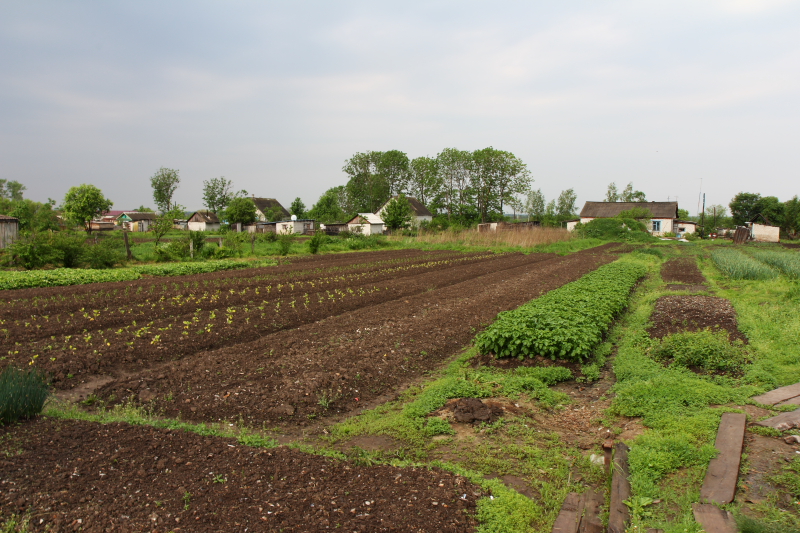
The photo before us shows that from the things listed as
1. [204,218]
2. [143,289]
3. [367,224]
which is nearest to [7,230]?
[143,289]

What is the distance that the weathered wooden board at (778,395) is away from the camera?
643cm

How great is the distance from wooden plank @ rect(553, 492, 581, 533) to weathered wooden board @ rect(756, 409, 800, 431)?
2.92 metres

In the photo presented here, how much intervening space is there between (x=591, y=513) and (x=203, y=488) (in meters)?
3.43

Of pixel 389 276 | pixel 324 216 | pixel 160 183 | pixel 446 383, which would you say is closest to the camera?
pixel 446 383

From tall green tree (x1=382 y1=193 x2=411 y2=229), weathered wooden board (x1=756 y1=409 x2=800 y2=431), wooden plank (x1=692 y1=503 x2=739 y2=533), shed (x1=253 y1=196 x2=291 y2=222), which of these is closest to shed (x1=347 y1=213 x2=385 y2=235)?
tall green tree (x1=382 y1=193 x2=411 y2=229)

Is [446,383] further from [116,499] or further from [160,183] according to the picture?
[160,183]

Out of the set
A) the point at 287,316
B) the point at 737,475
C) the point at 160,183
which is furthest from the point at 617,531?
the point at 160,183

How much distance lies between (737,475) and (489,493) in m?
2.37

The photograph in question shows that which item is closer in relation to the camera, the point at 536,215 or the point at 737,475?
the point at 737,475

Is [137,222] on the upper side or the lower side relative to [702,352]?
upper

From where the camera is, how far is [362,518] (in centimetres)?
376

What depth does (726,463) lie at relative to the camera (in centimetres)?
468

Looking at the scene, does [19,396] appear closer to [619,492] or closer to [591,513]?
[591,513]

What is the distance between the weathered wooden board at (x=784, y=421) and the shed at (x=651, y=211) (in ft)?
211
